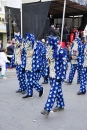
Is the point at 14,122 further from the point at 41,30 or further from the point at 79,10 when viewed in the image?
the point at 79,10

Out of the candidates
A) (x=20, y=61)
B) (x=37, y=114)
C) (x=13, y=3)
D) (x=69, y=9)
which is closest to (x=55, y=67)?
(x=37, y=114)

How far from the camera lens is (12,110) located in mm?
5586

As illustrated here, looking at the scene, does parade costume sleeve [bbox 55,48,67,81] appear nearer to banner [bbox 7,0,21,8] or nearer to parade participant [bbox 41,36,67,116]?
parade participant [bbox 41,36,67,116]

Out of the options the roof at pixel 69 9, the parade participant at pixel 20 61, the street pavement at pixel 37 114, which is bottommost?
the street pavement at pixel 37 114

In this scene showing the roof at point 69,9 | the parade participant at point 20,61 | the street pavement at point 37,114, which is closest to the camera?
the street pavement at point 37,114

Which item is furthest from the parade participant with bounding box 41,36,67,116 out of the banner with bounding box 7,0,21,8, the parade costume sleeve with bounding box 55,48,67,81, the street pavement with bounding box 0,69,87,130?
the banner with bounding box 7,0,21,8

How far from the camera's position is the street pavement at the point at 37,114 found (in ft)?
15.2

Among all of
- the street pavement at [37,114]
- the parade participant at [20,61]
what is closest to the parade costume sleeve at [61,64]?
the street pavement at [37,114]

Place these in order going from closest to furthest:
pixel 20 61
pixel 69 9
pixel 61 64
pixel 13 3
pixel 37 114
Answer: pixel 61 64
pixel 37 114
pixel 20 61
pixel 13 3
pixel 69 9

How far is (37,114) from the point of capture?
5.32m

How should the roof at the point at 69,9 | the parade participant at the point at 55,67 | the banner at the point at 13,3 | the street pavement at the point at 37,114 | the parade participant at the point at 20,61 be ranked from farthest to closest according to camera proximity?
the roof at the point at 69,9
the banner at the point at 13,3
the parade participant at the point at 20,61
the parade participant at the point at 55,67
the street pavement at the point at 37,114

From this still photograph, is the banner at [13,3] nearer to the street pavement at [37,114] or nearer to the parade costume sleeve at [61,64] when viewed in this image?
the street pavement at [37,114]

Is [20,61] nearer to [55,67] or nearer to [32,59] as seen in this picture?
[32,59]

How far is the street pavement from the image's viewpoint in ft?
15.2
